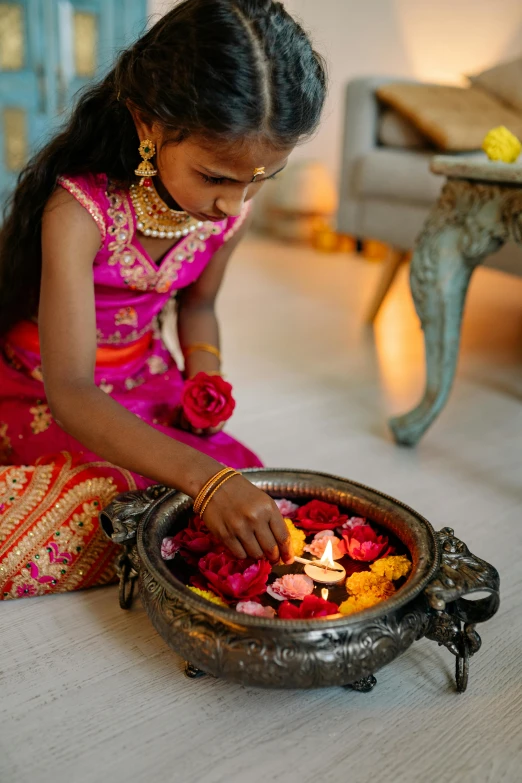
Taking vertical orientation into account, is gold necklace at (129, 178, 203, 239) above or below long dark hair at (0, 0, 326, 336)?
below

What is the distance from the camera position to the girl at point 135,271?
2.91 ft

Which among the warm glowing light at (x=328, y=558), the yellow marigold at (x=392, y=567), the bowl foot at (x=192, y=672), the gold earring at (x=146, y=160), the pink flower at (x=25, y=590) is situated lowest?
the pink flower at (x=25, y=590)

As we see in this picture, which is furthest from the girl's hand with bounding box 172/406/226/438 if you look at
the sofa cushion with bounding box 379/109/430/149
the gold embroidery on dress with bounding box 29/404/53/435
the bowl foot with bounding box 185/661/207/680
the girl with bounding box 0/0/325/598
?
the sofa cushion with bounding box 379/109/430/149

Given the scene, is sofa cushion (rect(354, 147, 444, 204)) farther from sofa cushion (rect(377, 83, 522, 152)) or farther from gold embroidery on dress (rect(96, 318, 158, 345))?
gold embroidery on dress (rect(96, 318, 158, 345))

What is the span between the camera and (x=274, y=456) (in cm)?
155

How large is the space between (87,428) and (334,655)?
44 cm

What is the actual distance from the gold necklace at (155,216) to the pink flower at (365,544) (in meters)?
0.54

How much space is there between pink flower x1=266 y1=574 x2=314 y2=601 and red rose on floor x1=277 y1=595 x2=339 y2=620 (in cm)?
4

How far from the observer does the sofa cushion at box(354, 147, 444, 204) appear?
2.38 m

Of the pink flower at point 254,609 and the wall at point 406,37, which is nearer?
the pink flower at point 254,609

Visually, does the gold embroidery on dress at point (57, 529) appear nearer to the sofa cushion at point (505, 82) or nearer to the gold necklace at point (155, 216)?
the gold necklace at point (155, 216)

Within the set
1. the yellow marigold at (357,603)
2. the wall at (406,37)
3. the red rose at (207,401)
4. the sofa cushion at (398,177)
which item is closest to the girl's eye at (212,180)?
the red rose at (207,401)

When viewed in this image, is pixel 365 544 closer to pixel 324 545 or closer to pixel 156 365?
pixel 324 545

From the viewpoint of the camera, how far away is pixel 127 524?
37.6 inches
